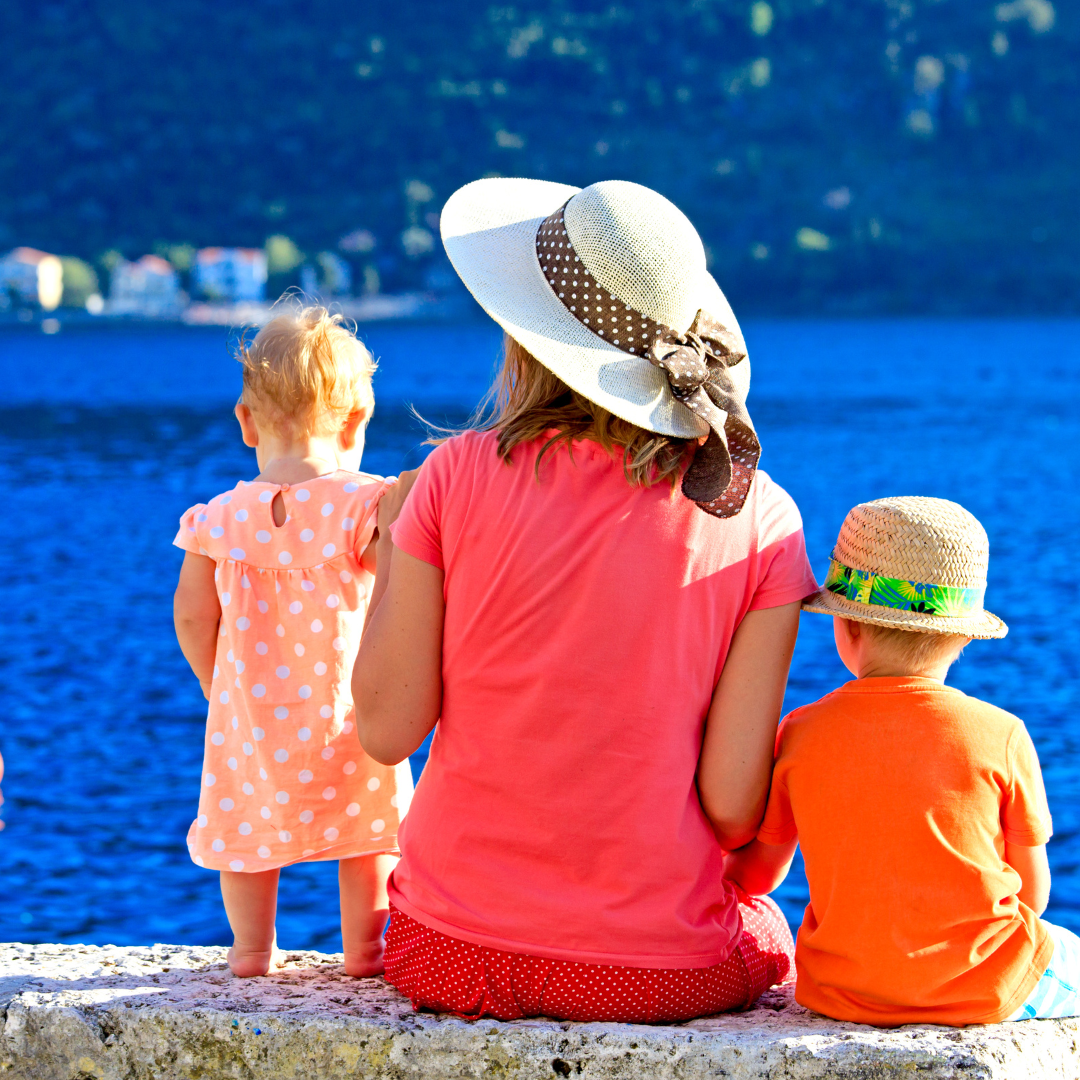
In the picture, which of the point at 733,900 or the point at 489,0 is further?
the point at 489,0

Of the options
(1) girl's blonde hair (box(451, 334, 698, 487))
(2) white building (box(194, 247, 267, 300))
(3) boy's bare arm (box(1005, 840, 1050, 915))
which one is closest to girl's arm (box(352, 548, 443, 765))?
(1) girl's blonde hair (box(451, 334, 698, 487))

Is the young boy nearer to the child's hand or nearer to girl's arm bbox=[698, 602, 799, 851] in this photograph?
girl's arm bbox=[698, 602, 799, 851]

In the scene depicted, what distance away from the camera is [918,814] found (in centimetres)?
175

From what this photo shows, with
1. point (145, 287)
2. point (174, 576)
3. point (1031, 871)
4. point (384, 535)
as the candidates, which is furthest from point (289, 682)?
point (145, 287)

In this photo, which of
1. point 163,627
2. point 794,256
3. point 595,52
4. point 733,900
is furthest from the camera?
point 595,52

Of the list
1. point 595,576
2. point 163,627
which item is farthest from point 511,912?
point 163,627

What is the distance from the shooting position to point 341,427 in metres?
2.28

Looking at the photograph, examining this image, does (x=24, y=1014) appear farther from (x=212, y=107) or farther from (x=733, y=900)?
(x=212, y=107)

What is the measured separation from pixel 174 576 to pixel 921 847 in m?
15.2

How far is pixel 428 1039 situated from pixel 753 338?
8183cm

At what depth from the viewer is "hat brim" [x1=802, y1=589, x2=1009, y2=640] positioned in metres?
1.78

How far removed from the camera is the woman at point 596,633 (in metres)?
1.75

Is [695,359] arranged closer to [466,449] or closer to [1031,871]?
[466,449]

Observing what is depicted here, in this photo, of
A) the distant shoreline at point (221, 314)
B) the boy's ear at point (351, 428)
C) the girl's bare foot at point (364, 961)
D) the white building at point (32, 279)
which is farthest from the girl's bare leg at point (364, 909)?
the white building at point (32, 279)
